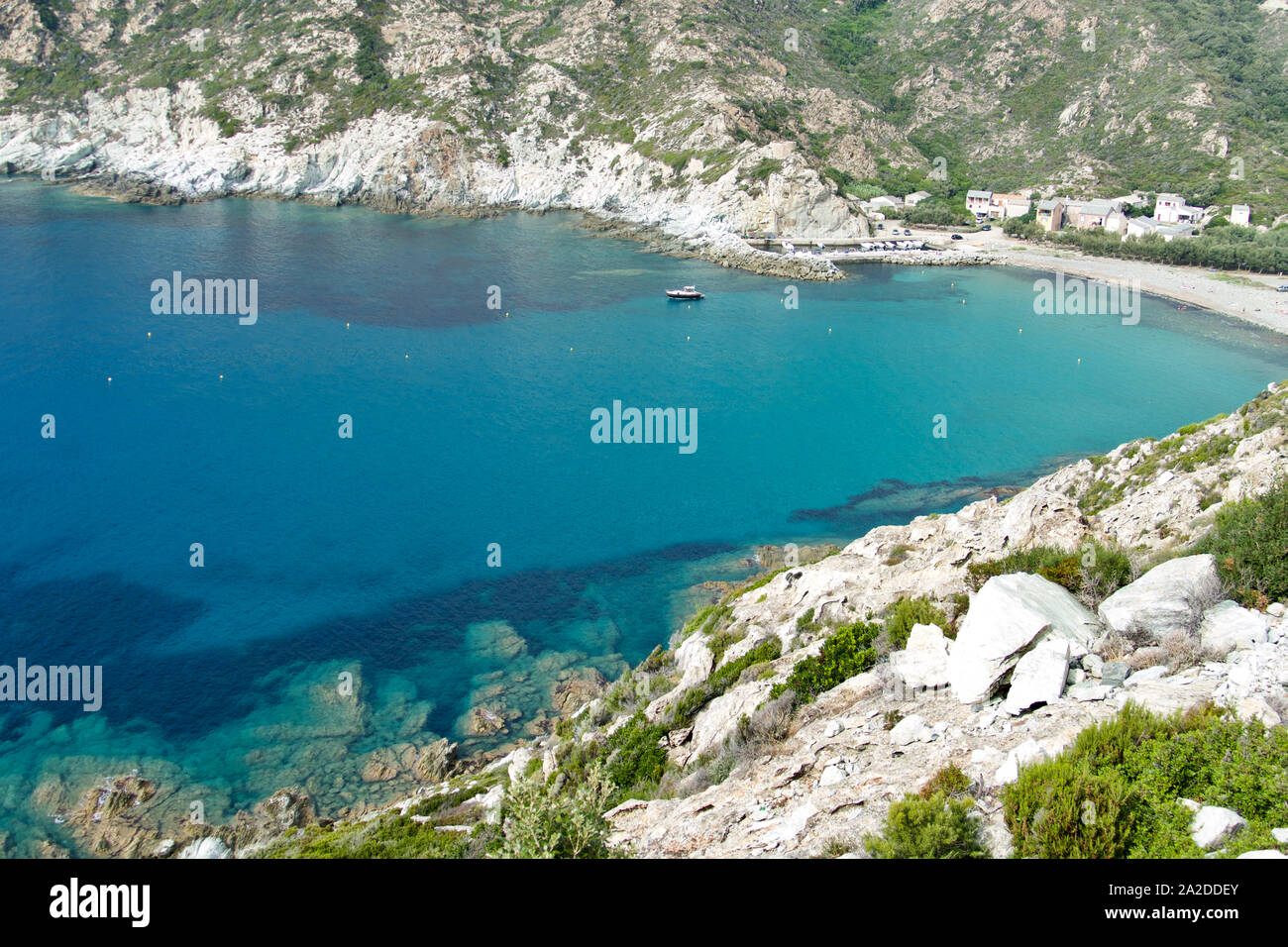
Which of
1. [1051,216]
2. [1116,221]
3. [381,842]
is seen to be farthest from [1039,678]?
[1051,216]

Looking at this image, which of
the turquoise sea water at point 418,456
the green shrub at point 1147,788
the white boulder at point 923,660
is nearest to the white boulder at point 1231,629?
the green shrub at point 1147,788

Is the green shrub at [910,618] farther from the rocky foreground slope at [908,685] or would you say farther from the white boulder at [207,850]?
the white boulder at [207,850]

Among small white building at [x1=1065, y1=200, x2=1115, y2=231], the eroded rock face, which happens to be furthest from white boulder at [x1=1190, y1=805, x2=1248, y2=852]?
small white building at [x1=1065, y1=200, x2=1115, y2=231]

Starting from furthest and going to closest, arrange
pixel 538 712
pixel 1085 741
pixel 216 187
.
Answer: pixel 216 187
pixel 538 712
pixel 1085 741
